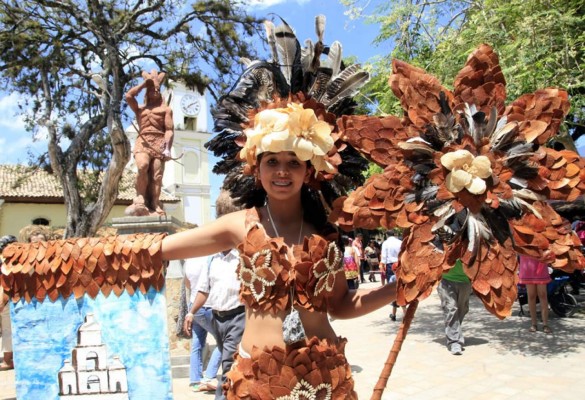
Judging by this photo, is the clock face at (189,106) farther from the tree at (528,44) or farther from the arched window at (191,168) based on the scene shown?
the tree at (528,44)

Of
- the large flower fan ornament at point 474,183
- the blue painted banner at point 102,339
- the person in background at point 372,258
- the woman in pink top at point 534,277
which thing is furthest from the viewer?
the person in background at point 372,258

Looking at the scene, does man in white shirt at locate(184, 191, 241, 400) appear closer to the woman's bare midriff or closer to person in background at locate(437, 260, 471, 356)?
the woman's bare midriff

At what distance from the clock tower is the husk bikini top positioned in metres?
30.5

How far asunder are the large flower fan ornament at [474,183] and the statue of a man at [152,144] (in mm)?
5635

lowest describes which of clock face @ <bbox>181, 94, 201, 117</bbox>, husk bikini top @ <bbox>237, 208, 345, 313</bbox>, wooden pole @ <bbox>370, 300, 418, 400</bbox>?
wooden pole @ <bbox>370, 300, 418, 400</bbox>

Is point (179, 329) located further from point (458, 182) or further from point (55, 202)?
point (55, 202)

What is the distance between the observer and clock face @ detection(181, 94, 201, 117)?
3288cm

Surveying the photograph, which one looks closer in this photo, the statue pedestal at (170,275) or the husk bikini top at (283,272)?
the husk bikini top at (283,272)

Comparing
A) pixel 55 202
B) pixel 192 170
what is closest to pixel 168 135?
pixel 55 202

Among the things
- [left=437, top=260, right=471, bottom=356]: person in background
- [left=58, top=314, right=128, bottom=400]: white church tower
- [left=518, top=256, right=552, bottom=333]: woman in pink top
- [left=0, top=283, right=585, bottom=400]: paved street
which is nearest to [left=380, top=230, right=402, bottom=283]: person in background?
[left=0, top=283, right=585, bottom=400]: paved street

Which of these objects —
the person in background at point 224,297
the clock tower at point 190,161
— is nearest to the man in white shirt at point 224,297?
the person in background at point 224,297

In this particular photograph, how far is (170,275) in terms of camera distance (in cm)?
613

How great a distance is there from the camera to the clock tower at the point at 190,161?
32094 millimetres

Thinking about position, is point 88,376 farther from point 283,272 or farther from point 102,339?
point 283,272
